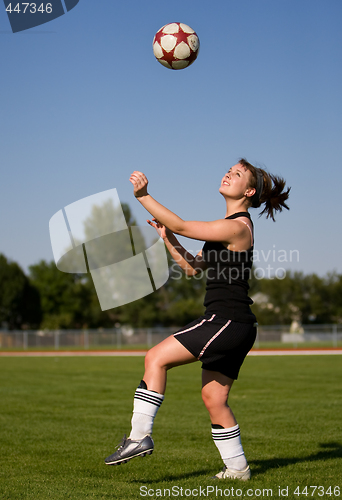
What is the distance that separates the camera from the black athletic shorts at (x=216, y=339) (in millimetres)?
3641

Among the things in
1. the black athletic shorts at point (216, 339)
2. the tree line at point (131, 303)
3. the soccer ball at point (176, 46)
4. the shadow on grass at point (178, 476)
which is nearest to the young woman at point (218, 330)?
the black athletic shorts at point (216, 339)

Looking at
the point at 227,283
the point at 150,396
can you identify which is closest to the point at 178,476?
the point at 150,396

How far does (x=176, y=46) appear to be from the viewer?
213 inches

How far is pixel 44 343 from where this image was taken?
44281 millimetres

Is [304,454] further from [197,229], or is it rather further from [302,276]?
[302,276]

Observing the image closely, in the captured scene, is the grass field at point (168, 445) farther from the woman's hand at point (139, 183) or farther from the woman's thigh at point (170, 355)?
the woman's hand at point (139, 183)

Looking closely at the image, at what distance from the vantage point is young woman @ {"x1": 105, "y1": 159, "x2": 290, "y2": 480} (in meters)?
3.62

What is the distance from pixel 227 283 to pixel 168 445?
8.78 ft

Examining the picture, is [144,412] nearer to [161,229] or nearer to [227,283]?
[227,283]

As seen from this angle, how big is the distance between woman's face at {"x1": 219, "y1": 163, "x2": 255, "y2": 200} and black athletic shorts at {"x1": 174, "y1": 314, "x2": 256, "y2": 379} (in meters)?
0.99

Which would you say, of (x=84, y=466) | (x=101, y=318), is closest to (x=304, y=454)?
(x=84, y=466)

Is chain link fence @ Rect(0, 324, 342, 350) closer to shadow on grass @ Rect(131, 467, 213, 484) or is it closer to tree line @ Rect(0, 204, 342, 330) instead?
tree line @ Rect(0, 204, 342, 330)

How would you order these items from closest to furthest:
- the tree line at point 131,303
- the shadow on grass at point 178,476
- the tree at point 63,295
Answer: the shadow on grass at point 178,476 → the tree line at point 131,303 → the tree at point 63,295

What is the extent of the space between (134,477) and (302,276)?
76400mm
